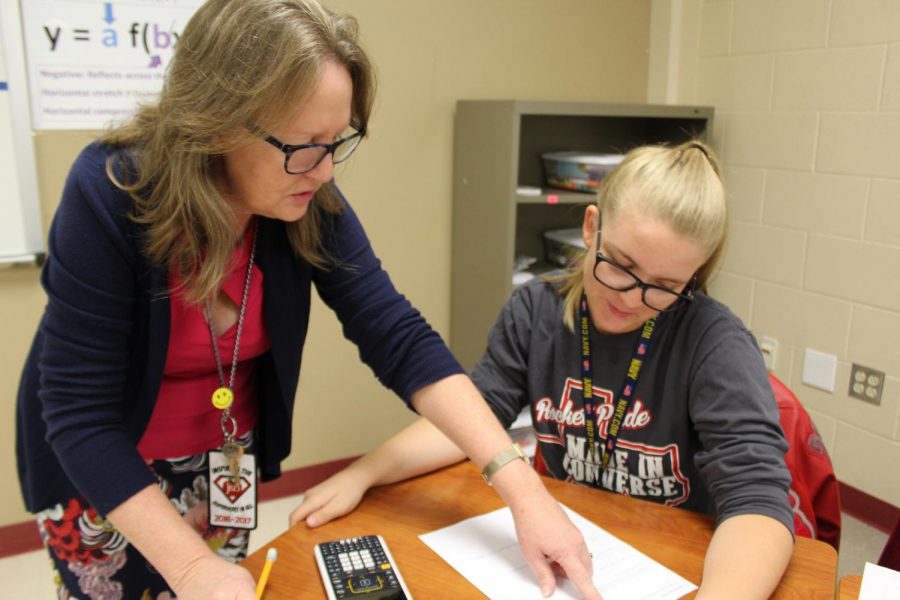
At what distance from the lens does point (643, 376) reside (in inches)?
50.8

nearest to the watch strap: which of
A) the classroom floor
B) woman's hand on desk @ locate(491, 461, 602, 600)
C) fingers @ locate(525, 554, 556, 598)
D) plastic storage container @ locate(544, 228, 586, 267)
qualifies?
woman's hand on desk @ locate(491, 461, 602, 600)

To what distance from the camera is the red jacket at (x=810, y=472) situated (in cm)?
125

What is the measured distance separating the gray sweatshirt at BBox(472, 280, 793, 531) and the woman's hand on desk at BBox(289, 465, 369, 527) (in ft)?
1.05

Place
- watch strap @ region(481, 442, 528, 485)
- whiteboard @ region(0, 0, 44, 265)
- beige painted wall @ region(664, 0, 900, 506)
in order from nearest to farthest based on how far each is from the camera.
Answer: watch strap @ region(481, 442, 528, 485)
whiteboard @ region(0, 0, 44, 265)
beige painted wall @ region(664, 0, 900, 506)

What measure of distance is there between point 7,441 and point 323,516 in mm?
1568

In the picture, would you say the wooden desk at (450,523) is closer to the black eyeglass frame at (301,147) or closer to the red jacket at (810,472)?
the red jacket at (810,472)

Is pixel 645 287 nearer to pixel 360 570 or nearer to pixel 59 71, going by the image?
pixel 360 570

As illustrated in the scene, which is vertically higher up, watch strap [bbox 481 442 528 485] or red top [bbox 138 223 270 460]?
red top [bbox 138 223 270 460]

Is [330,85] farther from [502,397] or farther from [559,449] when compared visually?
[559,449]

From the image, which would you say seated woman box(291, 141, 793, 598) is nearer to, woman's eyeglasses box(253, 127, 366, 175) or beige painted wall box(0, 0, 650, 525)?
woman's eyeglasses box(253, 127, 366, 175)

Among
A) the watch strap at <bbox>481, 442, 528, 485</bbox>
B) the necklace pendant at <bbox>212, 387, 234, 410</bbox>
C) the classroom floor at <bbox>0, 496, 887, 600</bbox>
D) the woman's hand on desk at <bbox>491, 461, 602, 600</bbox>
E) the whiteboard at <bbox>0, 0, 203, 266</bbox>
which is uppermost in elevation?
the whiteboard at <bbox>0, 0, 203, 266</bbox>

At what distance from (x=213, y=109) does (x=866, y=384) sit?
89.0 inches

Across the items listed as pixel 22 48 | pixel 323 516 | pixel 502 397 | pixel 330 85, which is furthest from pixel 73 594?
pixel 22 48

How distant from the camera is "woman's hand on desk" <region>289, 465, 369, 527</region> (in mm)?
1111
